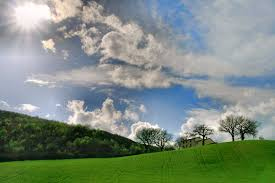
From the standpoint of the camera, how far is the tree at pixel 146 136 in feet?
417

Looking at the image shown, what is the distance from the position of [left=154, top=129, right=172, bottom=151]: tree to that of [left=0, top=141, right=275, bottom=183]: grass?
196ft

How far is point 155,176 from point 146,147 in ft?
226

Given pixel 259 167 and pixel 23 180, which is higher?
pixel 259 167

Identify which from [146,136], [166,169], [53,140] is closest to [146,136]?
[146,136]

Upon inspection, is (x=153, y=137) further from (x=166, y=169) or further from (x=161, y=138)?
(x=166, y=169)

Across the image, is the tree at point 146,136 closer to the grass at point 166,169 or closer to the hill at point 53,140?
the hill at point 53,140

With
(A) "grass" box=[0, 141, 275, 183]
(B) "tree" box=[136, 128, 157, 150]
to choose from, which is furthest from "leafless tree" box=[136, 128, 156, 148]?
(A) "grass" box=[0, 141, 275, 183]

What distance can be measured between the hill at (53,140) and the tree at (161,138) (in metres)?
17.2

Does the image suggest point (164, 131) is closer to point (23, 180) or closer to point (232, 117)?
point (232, 117)

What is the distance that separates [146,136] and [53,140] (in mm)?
41588

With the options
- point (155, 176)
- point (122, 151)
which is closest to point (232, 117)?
point (122, 151)

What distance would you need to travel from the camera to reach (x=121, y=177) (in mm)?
49781

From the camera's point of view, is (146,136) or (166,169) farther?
(146,136)

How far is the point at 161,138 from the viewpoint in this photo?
131 m
